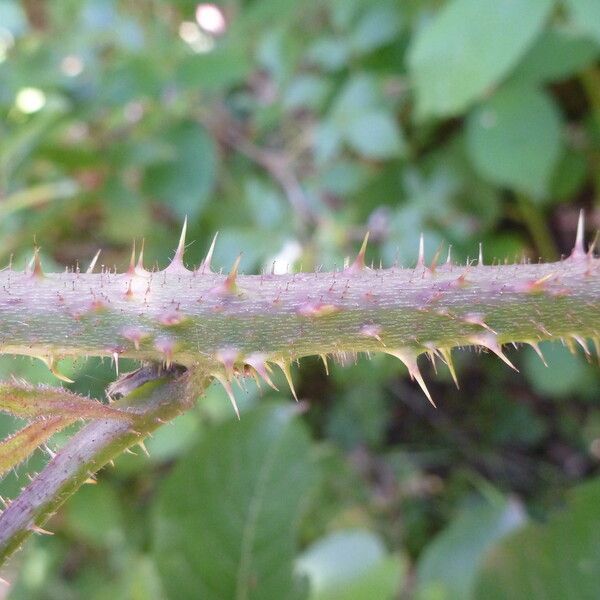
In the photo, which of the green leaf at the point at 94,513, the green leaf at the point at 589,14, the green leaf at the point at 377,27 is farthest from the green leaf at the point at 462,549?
the green leaf at the point at 377,27

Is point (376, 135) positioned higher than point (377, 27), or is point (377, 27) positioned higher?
point (377, 27)

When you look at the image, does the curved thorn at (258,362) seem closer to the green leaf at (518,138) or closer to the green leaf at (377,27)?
the green leaf at (518,138)

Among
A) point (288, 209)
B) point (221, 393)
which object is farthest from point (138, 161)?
point (221, 393)

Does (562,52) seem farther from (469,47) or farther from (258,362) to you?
(258,362)

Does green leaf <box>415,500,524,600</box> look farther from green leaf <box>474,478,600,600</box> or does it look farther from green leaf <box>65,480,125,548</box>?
green leaf <box>65,480,125,548</box>

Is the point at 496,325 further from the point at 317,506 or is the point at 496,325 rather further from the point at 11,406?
the point at 317,506

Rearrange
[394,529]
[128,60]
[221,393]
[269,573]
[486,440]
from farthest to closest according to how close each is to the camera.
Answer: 1. [486,440]
2. [394,529]
3. [128,60]
4. [221,393]
5. [269,573]

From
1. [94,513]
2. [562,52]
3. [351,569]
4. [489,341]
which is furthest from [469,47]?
[94,513]
